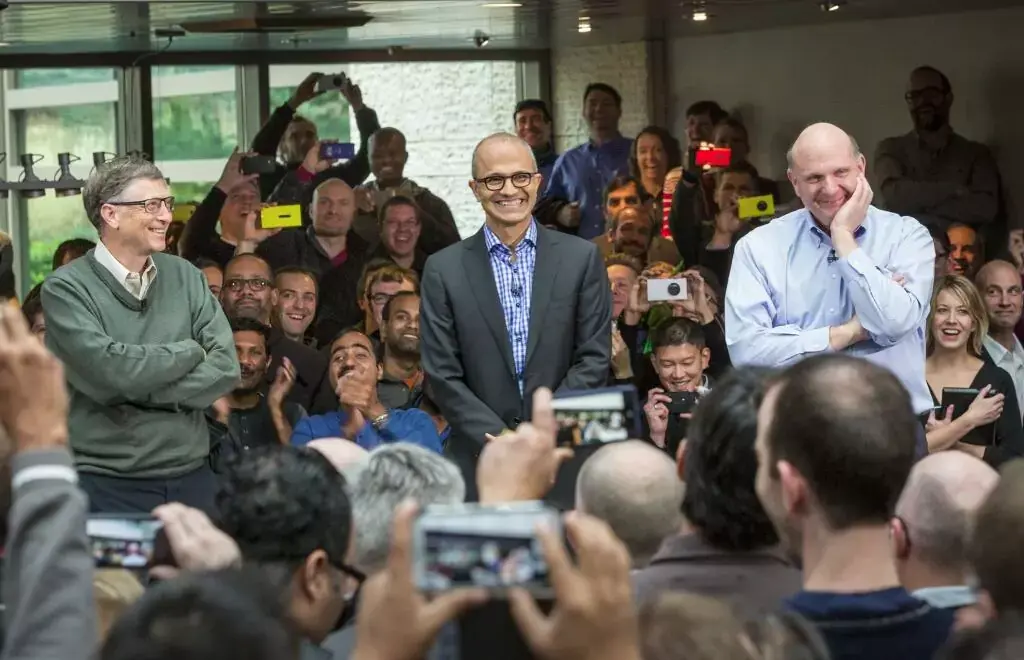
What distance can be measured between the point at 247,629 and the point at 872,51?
345 inches

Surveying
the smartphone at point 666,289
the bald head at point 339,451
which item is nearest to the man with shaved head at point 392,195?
the smartphone at point 666,289

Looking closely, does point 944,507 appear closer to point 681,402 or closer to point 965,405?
point 681,402

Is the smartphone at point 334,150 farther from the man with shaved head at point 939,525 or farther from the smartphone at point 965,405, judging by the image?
the man with shaved head at point 939,525

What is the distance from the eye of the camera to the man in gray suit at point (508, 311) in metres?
4.48

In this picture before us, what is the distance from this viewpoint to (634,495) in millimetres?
2660

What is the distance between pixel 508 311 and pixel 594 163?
4836 mm

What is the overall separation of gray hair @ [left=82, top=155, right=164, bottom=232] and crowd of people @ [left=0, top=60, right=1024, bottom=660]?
0.04ft

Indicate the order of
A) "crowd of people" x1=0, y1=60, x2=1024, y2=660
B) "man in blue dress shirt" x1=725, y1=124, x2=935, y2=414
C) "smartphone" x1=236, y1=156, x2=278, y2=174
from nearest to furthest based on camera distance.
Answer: "crowd of people" x1=0, y1=60, x2=1024, y2=660, "man in blue dress shirt" x1=725, y1=124, x2=935, y2=414, "smartphone" x1=236, y1=156, x2=278, y2=174

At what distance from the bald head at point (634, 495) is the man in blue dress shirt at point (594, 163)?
6214 millimetres

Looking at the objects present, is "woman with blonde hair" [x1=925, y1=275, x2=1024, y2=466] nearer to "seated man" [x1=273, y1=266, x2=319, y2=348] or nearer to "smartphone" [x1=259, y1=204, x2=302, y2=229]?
"seated man" [x1=273, y1=266, x2=319, y2=348]

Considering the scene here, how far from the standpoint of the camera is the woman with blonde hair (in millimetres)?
5551

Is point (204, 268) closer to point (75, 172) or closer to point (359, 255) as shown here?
point (359, 255)

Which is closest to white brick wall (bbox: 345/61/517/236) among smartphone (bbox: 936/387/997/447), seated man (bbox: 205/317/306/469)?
seated man (bbox: 205/317/306/469)

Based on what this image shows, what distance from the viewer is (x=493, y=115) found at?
34.5 feet
